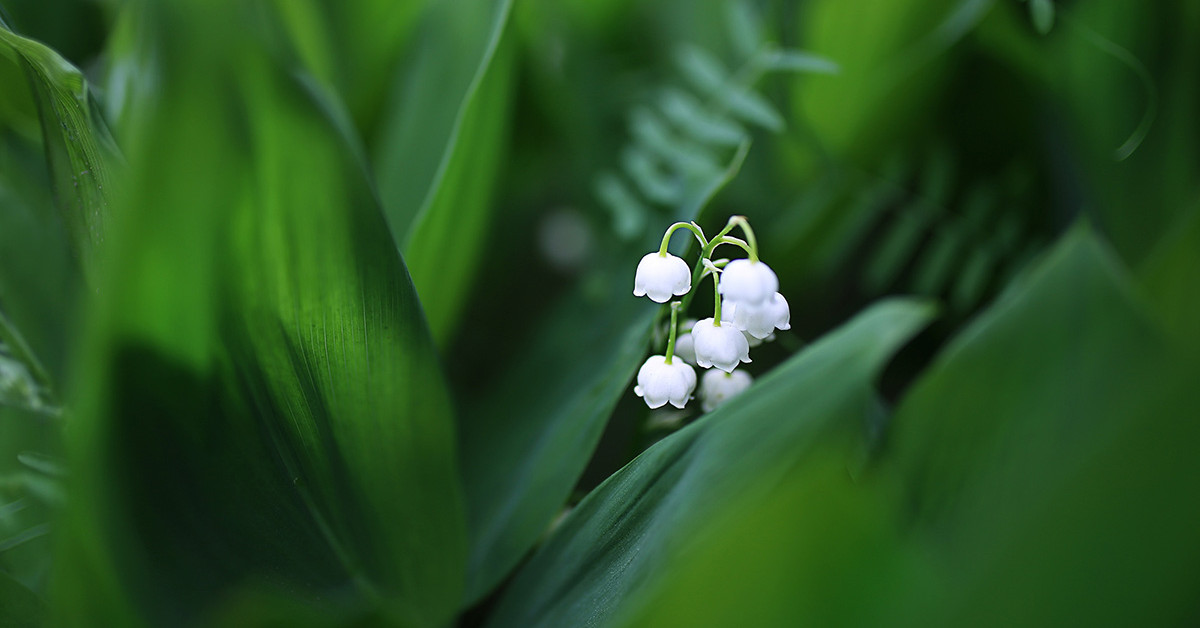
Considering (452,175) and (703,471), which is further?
(452,175)

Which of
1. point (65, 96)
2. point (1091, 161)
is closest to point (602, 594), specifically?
point (65, 96)

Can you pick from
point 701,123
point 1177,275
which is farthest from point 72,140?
point 1177,275

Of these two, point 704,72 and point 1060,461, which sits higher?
point 704,72

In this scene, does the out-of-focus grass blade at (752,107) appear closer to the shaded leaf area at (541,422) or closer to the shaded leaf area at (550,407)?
the shaded leaf area at (550,407)

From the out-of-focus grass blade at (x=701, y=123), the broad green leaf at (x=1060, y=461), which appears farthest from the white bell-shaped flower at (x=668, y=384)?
the out-of-focus grass blade at (x=701, y=123)

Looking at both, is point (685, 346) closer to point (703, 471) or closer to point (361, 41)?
point (703, 471)

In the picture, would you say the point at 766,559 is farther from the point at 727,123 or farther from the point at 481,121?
the point at 727,123

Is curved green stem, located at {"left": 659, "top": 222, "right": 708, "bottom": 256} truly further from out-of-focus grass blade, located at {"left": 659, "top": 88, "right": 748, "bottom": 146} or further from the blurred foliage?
out-of-focus grass blade, located at {"left": 659, "top": 88, "right": 748, "bottom": 146}
